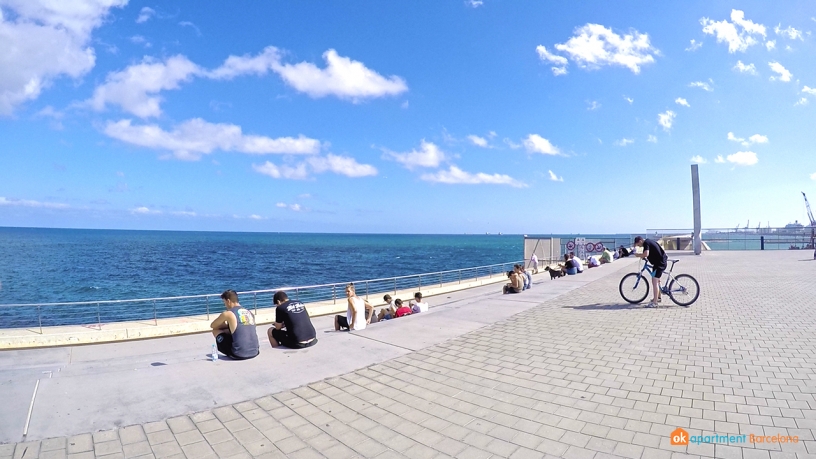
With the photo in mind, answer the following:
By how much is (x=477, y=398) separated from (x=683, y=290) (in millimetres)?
6972

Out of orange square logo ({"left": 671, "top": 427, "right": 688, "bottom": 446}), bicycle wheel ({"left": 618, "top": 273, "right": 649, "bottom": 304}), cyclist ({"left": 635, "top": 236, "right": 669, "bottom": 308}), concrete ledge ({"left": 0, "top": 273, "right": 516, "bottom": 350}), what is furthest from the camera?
bicycle wheel ({"left": 618, "top": 273, "right": 649, "bottom": 304})

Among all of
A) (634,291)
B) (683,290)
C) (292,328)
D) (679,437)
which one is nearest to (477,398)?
(679,437)

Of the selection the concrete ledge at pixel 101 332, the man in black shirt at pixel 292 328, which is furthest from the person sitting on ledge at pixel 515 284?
the man in black shirt at pixel 292 328

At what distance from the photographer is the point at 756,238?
3169 cm

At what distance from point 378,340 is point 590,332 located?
3.46 metres

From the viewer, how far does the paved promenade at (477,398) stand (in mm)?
3639

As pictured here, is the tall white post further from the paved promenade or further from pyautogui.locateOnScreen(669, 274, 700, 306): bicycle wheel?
the paved promenade

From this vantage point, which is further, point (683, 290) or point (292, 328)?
point (683, 290)

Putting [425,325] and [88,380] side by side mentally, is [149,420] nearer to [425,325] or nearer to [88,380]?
[88,380]

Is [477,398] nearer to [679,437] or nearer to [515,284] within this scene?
[679,437]

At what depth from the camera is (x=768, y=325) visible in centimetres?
749

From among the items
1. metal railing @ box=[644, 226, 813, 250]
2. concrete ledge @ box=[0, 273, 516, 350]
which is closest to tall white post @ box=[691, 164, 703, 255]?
metal railing @ box=[644, 226, 813, 250]

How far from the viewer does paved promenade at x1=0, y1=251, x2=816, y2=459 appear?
143 inches

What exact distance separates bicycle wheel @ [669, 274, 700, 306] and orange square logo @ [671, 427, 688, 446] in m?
6.62
